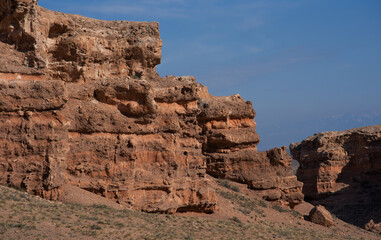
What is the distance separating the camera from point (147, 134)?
24.1m

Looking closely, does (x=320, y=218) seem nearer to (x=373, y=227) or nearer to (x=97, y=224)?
(x=373, y=227)

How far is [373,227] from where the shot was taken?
39.7 meters

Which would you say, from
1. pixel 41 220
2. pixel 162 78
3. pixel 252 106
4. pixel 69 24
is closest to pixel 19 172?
pixel 41 220

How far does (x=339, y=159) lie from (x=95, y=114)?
33.1 meters

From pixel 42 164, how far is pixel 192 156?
859cm

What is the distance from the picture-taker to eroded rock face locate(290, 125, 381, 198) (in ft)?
161

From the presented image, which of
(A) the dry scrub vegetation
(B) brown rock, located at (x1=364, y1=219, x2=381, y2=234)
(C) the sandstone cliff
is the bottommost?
(B) brown rock, located at (x1=364, y1=219, x2=381, y2=234)

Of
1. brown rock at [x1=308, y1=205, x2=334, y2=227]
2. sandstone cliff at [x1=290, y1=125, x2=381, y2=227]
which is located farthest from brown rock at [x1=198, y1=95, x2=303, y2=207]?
sandstone cliff at [x1=290, y1=125, x2=381, y2=227]

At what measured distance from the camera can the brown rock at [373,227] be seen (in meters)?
39.2

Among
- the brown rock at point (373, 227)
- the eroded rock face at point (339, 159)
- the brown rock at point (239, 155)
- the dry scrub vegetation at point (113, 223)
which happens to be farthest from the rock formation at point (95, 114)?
the eroded rock face at point (339, 159)

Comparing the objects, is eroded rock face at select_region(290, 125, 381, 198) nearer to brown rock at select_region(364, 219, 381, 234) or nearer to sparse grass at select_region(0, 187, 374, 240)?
brown rock at select_region(364, 219, 381, 234)

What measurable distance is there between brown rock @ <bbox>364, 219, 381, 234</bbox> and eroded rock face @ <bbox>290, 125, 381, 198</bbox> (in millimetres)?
8349

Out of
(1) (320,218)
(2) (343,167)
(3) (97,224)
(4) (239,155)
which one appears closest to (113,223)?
(3) (97,224)

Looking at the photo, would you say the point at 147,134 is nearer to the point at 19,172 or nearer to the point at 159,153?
the point at 159,153
